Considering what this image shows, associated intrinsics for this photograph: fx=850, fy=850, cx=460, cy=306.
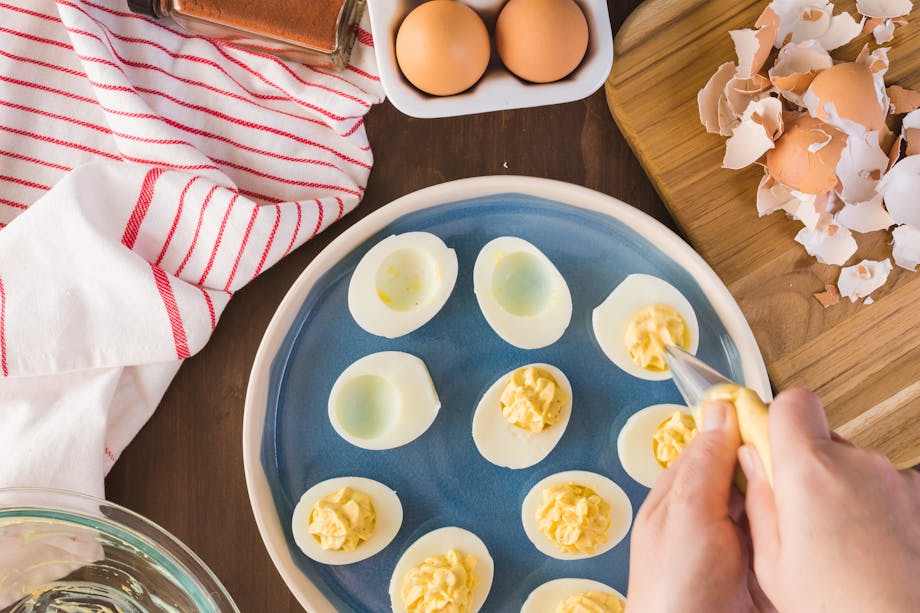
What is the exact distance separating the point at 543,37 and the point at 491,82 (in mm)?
93

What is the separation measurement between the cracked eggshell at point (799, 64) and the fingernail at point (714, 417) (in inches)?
18.4

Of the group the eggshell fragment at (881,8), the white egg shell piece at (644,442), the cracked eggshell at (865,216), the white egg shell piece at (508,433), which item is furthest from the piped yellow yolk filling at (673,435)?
the eggshell fragment at (881,8)

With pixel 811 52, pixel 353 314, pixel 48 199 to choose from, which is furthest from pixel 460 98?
pixel 48 199

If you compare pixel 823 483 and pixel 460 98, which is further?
pixel 460 98

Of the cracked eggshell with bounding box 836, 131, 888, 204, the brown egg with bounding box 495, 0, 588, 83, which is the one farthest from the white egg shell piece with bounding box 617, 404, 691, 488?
the brown egg with bounding box 495, 0, 588, 83

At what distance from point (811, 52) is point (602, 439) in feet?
1.99

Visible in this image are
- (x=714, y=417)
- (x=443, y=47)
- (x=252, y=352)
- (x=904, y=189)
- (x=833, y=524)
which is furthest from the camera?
(x=252, y=352)

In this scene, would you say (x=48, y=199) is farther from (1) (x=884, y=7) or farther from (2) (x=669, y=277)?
(1) (x=884, y=7)

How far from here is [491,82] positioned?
1.11 meters

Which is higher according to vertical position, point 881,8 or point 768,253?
point 881,8

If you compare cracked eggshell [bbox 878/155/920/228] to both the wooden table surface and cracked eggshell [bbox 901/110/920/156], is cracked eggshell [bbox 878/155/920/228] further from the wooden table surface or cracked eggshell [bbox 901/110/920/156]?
the wooden table surface

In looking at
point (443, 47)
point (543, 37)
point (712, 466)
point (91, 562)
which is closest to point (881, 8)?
point (543, 37)

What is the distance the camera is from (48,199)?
1190 millimetres

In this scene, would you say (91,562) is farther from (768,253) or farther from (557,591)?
(768,253)
